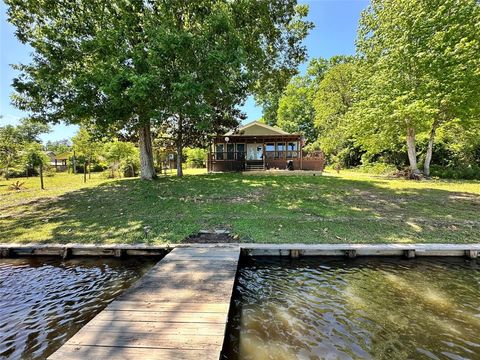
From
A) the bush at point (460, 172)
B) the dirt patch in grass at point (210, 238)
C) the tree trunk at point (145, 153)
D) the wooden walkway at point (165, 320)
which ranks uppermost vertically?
the tree trunk at point (145, 153)

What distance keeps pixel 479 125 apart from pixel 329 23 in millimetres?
A: 12292

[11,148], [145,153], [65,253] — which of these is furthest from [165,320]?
[11,148]

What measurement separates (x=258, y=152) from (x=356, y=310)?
2153cm

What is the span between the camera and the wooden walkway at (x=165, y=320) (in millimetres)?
2906

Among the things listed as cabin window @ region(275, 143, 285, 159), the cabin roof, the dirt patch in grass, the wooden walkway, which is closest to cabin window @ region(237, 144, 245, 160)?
the cabin roof

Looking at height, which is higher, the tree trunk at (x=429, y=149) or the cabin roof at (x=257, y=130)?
the cabin roof at (x=257, y=130)

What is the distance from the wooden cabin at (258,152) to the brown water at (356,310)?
53.6 feet

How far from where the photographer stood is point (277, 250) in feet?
21.5

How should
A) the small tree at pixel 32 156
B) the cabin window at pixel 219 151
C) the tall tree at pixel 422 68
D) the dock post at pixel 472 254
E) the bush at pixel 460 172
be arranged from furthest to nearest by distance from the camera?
the small tree at pixel 32 156
the cabin window at pixel 219 151
the bush at pixel 460 172
the tall tree at pixel 422 68
the dock post at pixel 472 254

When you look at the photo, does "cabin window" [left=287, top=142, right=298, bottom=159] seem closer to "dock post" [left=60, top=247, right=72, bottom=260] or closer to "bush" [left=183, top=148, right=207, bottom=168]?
"bush" [left=183, top=148, right=207, bottom=168]

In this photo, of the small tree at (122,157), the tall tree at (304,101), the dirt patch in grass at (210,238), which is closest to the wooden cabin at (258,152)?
the small tree at (122,157)

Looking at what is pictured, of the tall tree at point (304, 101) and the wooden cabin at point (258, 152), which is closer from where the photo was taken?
the wooden cabin at point (258, 152)

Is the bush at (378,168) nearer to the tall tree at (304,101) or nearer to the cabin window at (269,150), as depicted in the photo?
the cabin window at (269,150)

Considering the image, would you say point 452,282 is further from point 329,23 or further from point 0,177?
point 0,177
